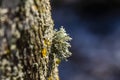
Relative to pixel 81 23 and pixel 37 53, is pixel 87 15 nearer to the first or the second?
pixel 81 23

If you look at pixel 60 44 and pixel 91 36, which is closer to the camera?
pixel 60 44

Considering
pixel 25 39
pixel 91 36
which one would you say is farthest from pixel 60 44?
pixel 91 36

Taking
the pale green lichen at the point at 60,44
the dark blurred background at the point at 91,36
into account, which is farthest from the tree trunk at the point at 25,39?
the dark blurred background at the point at 91,36

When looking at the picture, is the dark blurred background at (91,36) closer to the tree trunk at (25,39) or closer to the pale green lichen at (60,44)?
the pale green lichen at (60,44)

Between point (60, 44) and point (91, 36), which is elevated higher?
point (91, 36)

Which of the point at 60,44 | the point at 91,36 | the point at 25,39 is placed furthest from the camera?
the point at 91,36

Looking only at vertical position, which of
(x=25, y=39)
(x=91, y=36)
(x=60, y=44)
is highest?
(x=91, y=36)

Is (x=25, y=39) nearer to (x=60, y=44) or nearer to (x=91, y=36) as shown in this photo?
(x=60, y=44)

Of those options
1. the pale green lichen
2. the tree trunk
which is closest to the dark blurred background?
the pale green lichen
